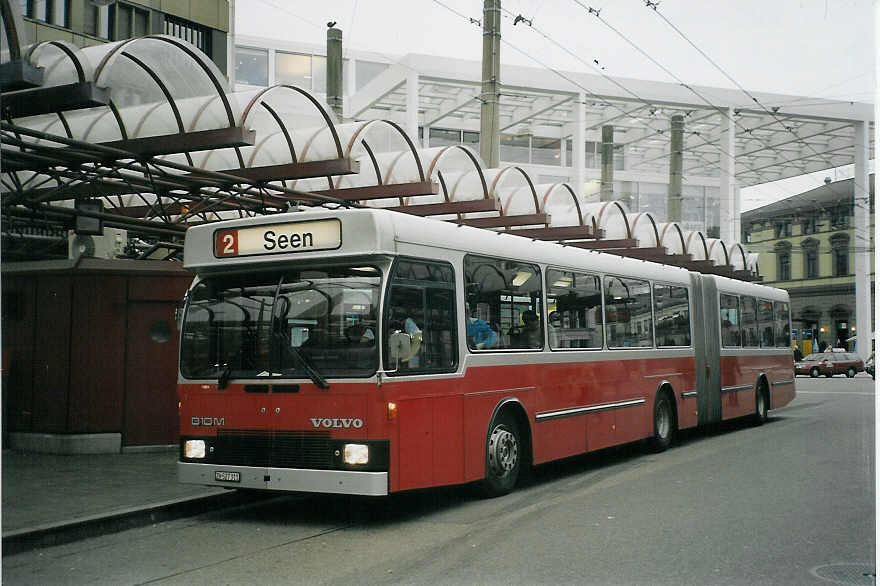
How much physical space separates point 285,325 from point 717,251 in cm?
1865

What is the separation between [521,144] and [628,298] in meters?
37.3

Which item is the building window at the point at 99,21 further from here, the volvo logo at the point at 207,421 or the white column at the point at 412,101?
the white column at the point at 412,101

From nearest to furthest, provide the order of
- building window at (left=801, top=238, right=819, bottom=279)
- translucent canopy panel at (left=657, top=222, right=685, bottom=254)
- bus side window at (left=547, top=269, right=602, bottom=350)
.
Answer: bus side window at (left=547, top=269, right=602, bottom=350)
building window at (left=801, top=238, right=819, bottom=279)
translucent canopy panel at (left=657, top=222, right=685, bottom=254)

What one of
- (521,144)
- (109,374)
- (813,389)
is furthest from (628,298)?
(521,144)

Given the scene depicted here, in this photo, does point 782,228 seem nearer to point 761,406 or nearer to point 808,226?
point 808,226

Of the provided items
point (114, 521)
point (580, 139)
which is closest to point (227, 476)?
point (114, 521)

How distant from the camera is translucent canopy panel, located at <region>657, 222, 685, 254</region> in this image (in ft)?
71.6

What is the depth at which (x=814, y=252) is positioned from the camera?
22.0m

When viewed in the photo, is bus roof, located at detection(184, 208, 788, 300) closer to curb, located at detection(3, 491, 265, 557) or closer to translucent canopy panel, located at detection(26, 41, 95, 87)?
translucent canopy panel, located at detection(26, 41, 95, 87)

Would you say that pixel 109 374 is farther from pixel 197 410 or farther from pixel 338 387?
pixel 338 387

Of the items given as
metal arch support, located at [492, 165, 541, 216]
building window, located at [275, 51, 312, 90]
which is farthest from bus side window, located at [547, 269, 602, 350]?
building window, located at [275, 51, 312, 90]

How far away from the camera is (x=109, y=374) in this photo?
1390 centimetres

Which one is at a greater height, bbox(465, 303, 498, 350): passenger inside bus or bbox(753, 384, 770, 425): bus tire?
bbox(465, 303, 498, 350): passenger inside bus

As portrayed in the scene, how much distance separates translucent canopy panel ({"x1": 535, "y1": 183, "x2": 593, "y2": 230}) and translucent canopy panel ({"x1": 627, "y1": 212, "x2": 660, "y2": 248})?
2.33 m
